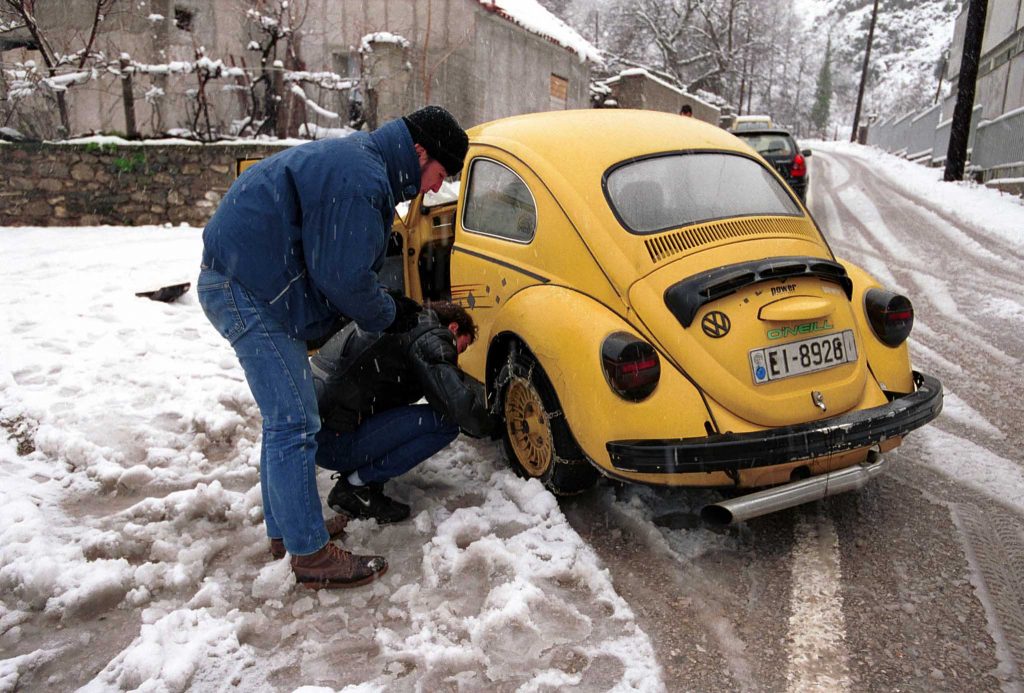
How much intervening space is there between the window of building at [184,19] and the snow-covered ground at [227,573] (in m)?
9.46

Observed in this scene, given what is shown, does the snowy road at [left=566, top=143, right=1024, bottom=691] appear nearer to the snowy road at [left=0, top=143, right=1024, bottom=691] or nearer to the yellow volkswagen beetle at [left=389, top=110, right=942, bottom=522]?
the snowy road at [left=0, top=143, right=1024, bottom=691]

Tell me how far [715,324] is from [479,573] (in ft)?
4.59

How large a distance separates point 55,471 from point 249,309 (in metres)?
1.86

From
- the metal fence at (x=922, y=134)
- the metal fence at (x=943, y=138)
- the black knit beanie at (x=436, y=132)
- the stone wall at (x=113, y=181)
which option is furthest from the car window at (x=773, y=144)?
the metal fence at (x=922, y=134)

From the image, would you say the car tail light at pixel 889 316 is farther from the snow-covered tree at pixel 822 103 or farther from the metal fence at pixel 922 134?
the snow-covered tree at pixel 822 103

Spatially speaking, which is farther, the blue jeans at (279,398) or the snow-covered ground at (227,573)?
the blue jeans at (279,398)

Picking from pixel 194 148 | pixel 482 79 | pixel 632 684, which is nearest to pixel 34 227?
pixel 194 148

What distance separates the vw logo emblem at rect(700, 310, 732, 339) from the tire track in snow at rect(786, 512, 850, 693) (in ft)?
3.26

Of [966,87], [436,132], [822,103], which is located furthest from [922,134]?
[822,103]

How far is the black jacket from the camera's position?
10.00ft

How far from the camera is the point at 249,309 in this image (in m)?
2.60

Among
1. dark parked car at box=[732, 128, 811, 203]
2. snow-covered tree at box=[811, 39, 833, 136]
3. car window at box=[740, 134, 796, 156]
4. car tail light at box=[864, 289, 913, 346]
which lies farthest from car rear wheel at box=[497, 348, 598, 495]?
snow-covered tree at box=[811, 39, 833, 136]

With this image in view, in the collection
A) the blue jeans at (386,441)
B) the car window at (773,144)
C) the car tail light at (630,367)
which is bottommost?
the blue jeans at (386,441)

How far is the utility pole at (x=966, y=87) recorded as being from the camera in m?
15.6
